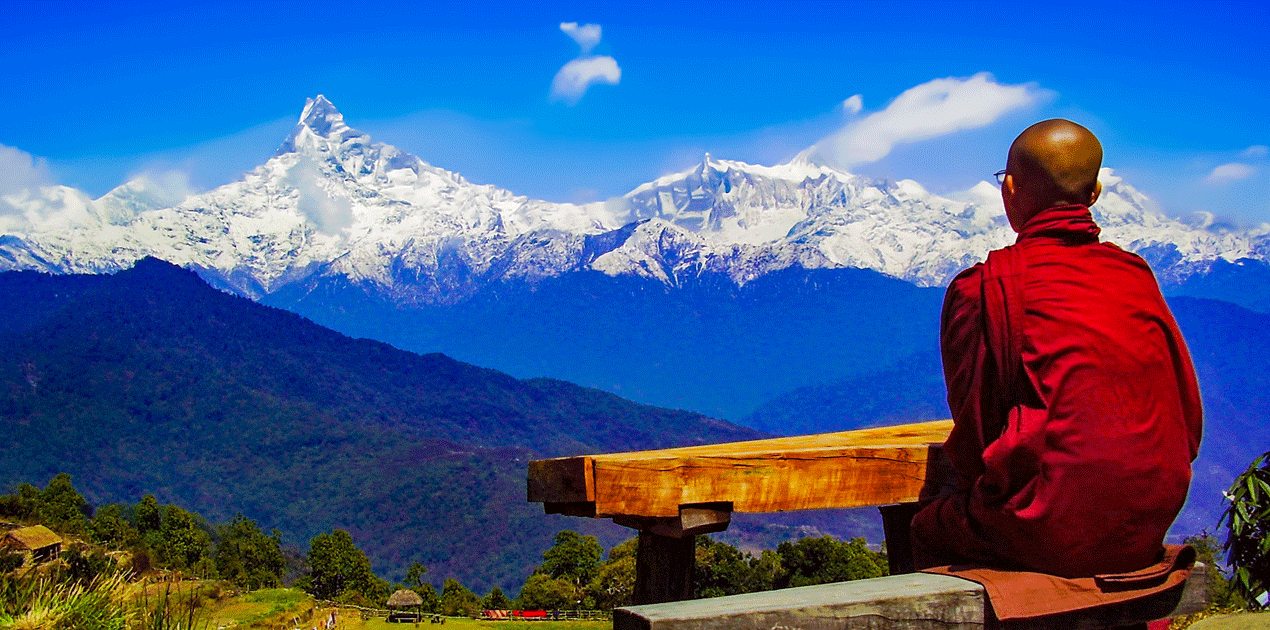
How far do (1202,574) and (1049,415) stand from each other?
79 cm

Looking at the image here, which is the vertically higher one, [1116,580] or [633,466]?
[633,466]

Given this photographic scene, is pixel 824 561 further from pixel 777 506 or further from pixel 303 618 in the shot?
pixel 777 506

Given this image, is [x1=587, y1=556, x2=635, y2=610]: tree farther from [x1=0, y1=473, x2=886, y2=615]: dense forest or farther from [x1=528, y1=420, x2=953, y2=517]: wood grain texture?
[x1=528, y1=420, x2=953, y2=517]: wood grain texture

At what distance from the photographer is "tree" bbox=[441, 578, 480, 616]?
2534 inches

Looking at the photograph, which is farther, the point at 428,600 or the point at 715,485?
the point at 428,600

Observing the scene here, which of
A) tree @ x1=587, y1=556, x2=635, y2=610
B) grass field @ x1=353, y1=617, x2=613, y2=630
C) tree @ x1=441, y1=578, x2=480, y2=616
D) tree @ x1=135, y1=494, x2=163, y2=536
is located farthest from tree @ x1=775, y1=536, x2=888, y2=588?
tree @ x1=135, y1=494, x2=163, y2=536

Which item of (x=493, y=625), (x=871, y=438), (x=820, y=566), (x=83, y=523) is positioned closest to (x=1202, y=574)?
(x=871, y=438)

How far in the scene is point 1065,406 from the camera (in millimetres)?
2906

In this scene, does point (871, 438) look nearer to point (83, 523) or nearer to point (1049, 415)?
point (1049, 415)

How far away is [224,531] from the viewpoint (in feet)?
258

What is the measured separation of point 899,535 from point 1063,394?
1.25m

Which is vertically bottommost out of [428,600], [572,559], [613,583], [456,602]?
[456,602]

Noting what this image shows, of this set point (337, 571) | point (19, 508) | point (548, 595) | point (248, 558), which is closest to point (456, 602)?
point (337, 571)

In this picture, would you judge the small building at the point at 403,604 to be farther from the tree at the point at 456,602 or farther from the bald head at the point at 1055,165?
the bald head at the point at 1055,165
